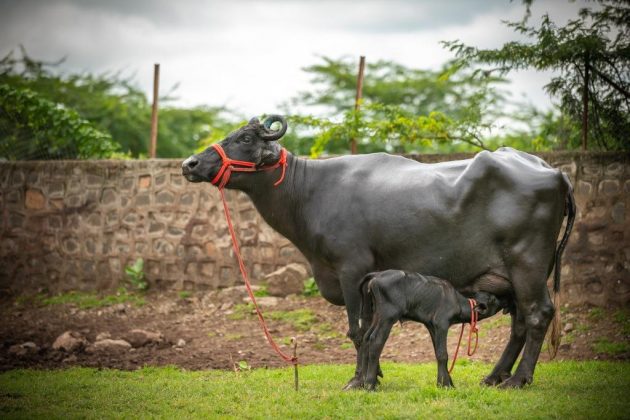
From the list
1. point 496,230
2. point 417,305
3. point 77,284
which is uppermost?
point 496,230

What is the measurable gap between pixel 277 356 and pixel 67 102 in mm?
17780

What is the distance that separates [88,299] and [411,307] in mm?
7286

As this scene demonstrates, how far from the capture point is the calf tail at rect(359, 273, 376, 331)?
6.56m

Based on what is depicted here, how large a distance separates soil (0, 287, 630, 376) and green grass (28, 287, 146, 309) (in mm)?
169

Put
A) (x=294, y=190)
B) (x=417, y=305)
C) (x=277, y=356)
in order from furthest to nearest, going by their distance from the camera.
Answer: (x=277, y=356) < (x=294, y=190) < (x=417, y=305)

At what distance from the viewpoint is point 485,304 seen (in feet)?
21.0

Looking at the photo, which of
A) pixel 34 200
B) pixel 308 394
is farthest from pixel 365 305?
pixel 34 200

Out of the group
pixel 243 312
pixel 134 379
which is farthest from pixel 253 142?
pixel 243 312

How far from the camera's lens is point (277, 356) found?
28.6 ft

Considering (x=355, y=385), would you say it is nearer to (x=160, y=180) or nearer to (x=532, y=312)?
(x=532, y=312)

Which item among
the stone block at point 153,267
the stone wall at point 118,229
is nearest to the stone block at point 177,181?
the stone wall at point 118,229

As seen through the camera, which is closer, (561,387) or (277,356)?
(561,387)

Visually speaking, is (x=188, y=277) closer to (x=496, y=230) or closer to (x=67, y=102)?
(x=496, y=230)

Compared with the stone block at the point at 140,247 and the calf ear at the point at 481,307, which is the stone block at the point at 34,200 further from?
the calf ear at the point at 481,307
